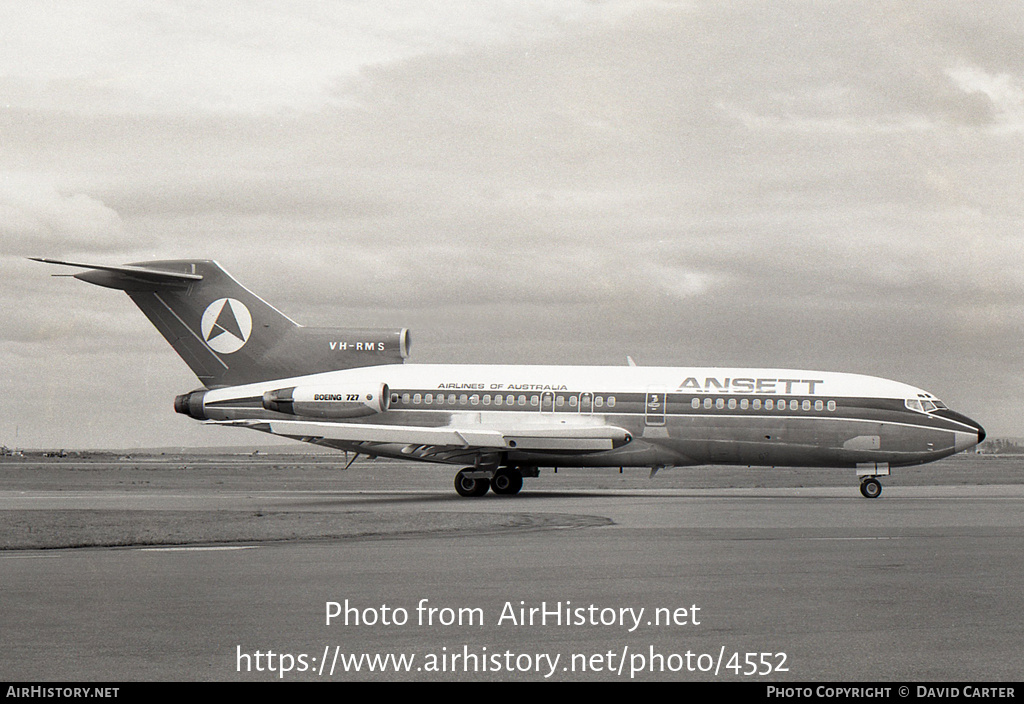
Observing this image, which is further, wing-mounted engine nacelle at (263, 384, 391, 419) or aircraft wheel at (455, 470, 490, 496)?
wing-mounted engine nacelle at (263, 384, 391, 419)

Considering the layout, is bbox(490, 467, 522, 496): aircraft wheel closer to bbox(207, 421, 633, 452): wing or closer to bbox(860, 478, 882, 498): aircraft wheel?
bbox(207, 421, 633, 452): wing

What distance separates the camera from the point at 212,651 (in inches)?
325

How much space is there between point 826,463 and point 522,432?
9.42 metres

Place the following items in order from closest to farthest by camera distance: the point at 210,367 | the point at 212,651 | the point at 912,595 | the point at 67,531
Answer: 1. the point at 212,651
2. the point at 912,595
3. the point at 67,531
4. the point at 210,367

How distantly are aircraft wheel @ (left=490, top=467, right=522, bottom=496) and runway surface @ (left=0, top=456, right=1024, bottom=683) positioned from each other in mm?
13433

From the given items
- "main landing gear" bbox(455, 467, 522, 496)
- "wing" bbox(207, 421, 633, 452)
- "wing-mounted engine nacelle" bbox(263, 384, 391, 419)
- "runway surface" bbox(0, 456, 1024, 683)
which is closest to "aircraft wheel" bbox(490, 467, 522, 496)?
"main landing gear" bbox(455, 467, 522, 496)

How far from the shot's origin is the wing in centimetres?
3366

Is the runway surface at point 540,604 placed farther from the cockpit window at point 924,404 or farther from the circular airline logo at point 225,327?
the circular airline logo at point 225,327

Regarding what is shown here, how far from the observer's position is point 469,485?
3450 centimetres

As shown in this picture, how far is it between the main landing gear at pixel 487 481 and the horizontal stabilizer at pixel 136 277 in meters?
11.2

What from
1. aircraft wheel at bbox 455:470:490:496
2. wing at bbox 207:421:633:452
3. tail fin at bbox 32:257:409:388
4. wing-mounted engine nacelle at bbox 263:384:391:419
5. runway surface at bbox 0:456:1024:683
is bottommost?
runway surface at bbox 0:456:1024:683
